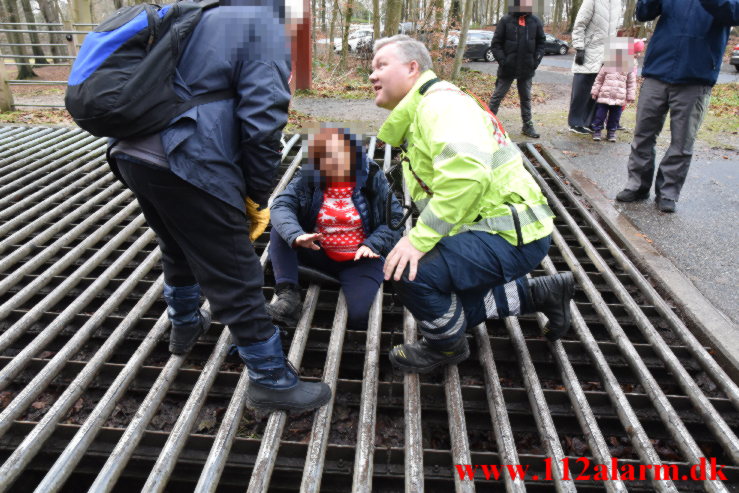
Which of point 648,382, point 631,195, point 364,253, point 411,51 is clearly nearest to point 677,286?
point 648,382

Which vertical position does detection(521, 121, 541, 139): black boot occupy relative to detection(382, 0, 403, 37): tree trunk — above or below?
below

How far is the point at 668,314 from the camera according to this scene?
273 cm

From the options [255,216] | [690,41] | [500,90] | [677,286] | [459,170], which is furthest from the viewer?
[500,90]

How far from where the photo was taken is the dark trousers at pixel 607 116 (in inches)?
245

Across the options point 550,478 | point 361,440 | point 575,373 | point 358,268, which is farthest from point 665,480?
point 358,268

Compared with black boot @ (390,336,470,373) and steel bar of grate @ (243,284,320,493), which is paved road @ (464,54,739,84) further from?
steel bar of grate @ (243,284,320,493)

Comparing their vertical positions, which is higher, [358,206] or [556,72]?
[358,206]

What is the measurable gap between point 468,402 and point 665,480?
0.78 m

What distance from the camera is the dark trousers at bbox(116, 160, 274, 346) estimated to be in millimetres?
1614

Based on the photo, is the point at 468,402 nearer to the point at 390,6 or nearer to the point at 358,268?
the point at 358,268

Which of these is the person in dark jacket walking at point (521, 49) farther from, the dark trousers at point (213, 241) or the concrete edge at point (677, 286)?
the dark trousers at point (213, 241)

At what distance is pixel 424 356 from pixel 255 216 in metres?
0.98

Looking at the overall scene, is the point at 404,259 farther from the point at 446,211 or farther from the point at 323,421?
the point at 323,421

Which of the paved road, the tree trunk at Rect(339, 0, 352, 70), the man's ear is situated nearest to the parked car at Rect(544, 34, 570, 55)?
the paved road
